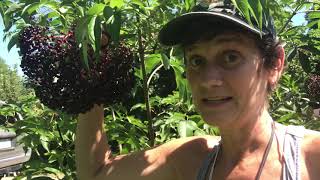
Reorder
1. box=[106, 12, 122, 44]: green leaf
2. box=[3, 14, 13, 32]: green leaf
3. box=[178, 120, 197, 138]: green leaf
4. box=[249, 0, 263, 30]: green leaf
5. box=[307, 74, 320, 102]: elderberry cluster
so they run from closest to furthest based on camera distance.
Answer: box=[249, 0, 263, 30]: green leaf
box=[106, 12, 122, 44]: green leaf
box=[3, 14, 13, 32]: green leaf
box=[178, 120, 197, 138]: green leaf
box=[307, 74, 320, 102]: elderberry cluster

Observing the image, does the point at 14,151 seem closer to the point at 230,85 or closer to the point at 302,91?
the point at 302,91

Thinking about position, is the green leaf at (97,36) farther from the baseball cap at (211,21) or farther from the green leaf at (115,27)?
the baseball cap at (211,21)

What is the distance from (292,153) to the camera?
197cm

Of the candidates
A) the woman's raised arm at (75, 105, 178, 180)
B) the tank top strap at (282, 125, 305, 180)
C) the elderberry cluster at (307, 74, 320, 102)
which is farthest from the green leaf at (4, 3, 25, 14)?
the elderberry cluster at (307, 74, 320, 102)

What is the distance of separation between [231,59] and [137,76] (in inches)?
23.2

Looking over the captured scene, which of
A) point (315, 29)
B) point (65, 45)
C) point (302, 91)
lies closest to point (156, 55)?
point (65, 45)

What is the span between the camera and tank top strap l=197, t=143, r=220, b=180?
2.11 m

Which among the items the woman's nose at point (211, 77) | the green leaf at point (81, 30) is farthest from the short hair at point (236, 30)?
the green leaf at point (81, 30)

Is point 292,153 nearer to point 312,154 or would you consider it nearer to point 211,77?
point 312,154

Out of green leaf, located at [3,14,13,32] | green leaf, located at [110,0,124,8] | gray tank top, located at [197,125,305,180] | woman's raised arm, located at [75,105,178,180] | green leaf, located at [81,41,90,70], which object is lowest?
woman's raised arm, located at [75,105,178,180]

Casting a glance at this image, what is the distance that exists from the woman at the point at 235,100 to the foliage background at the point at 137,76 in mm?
136

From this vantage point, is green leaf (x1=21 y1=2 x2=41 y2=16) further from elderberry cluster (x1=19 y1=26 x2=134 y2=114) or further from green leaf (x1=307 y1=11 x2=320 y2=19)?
green leaf (x1=307 y1=11 x2=320 y2=19)

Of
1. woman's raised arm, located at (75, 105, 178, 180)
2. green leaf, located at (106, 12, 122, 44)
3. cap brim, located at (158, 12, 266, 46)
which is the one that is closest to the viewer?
green leaf, located at (106, 12, 122, 44)

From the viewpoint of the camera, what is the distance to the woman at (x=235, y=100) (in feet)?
6.31
